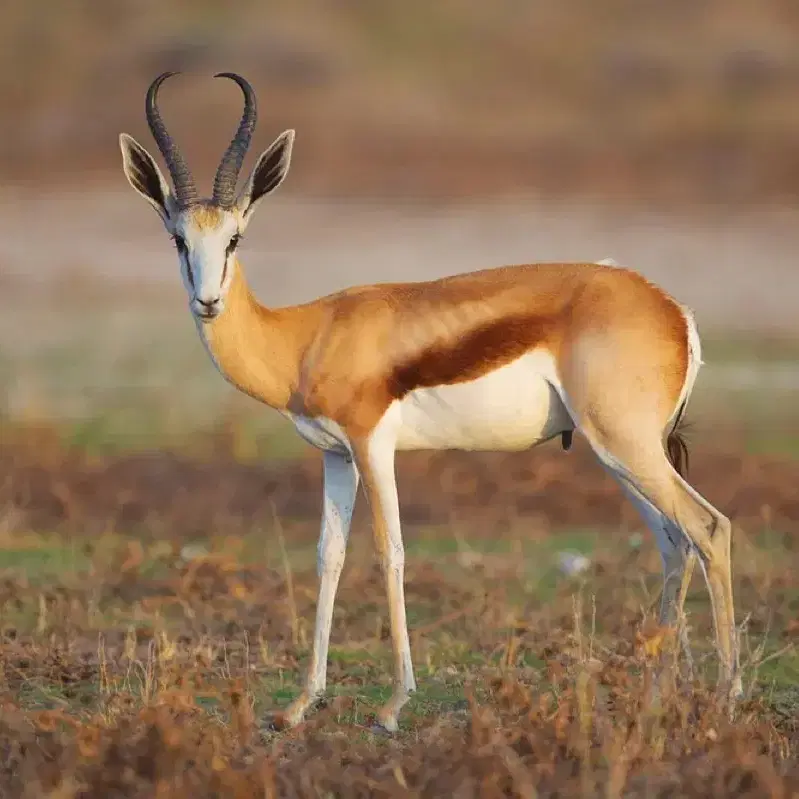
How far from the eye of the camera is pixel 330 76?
39.8 metres

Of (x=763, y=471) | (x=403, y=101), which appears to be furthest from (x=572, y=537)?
(x=403, y=101)

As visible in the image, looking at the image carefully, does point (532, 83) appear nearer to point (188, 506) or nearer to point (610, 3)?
point (610, 3)

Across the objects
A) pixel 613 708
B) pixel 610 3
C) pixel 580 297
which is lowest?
pixel 613 708

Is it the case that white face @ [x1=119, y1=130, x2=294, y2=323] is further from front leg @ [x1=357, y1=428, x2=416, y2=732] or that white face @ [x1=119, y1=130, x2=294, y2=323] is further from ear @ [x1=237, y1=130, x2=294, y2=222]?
front leg @ [x1=357, y1=428, x2=416, y2=732]

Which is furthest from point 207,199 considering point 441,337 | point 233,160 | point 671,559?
point 671,559

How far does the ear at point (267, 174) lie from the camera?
7.55m

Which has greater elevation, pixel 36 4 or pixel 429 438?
pixel 36 4

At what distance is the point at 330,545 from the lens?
757 cm

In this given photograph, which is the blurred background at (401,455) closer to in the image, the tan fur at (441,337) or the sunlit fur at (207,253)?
the tan fur at (441,337)

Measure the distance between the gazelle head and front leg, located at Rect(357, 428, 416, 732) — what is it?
0.78 m

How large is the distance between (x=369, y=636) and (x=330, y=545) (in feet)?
5.32

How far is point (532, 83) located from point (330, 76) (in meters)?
4.19

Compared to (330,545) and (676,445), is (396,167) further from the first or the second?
(330,545)

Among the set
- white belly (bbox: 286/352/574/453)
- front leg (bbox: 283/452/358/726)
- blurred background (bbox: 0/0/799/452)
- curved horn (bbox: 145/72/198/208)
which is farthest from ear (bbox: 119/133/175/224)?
blurred background (bbox: 0/0/799/452)
